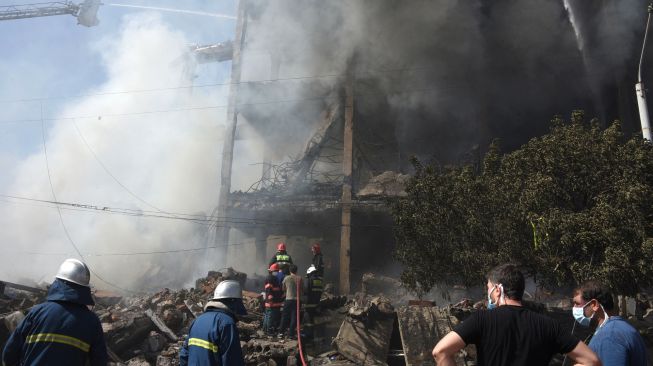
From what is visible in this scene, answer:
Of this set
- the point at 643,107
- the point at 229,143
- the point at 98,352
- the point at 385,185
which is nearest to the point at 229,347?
the point at 98,352

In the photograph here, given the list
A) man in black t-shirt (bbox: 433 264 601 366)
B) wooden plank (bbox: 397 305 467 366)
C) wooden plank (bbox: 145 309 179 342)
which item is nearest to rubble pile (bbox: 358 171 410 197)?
wooden plank (bbox: 397 305 467 366)

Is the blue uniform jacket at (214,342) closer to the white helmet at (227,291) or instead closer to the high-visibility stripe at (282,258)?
the white helmet at (227,291)

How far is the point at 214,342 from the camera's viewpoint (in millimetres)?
2977

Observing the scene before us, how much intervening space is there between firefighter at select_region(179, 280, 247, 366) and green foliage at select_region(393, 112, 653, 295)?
214 inches

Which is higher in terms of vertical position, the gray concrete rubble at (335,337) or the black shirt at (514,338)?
the black shirt at (514,338)

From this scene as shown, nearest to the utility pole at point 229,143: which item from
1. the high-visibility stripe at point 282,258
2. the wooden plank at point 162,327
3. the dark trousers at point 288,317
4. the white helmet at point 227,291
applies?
the high-visibility stripe at point 282,258

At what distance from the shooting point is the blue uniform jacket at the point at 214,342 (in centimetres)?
296

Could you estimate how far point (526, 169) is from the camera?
7906 mm

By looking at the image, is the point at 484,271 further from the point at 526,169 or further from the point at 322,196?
the point at 322,196

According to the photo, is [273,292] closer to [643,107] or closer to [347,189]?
[643,107]

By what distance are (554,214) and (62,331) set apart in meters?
6.51

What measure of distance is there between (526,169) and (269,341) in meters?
5.23

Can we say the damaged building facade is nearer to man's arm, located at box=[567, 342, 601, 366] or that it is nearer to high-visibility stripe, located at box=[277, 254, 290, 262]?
high-visibility stripe, located at box=[277, 254, 290, 262]

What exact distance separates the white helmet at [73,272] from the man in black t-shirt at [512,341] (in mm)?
2091
